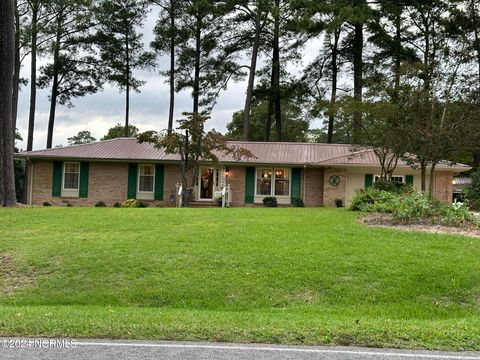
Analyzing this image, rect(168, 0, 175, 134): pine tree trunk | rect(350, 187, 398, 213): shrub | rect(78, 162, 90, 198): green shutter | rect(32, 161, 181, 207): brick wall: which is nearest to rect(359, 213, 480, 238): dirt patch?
rect(350, 187, 398, 213): shrub

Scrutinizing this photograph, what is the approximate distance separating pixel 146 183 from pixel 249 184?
5.10 metres

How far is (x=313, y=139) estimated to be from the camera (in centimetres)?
5441

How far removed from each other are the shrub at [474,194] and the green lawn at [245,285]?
10.6 meters

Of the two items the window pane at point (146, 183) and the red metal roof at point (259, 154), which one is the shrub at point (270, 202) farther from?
the window pane at point (146, 183)

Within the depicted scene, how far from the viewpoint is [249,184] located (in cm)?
2367

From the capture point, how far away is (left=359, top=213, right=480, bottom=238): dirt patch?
36.3 ft

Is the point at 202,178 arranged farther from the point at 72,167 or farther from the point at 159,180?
the point at 72,167

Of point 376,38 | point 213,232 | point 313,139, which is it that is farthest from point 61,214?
point 313,139

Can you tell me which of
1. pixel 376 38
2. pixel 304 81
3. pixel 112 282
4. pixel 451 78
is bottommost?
pixel 112 282

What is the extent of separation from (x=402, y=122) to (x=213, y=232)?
376 inches

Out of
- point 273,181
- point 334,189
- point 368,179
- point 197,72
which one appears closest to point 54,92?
point 197,72

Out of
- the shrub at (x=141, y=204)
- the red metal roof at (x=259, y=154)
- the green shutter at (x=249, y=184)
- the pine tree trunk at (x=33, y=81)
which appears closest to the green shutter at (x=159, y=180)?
the red metal roof at (x=259, y=154)

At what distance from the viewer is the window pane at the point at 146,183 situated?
77.8 ft

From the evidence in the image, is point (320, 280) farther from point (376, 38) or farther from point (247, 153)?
point (376, 38)
